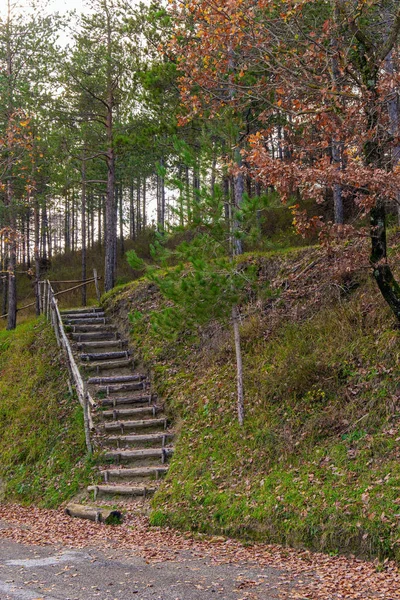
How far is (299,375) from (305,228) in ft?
8.53

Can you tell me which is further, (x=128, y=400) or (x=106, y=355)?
(x=106, y=355)

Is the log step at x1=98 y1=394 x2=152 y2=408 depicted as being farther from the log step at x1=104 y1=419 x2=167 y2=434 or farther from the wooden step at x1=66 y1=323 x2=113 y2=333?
the wooden step at x1=66 y1=323 x2=113 y2=333

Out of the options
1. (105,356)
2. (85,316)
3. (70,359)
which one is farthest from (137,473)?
(85,316)

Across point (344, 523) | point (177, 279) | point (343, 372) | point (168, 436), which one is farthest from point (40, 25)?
point (344, 523)

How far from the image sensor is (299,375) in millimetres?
Answer: 9766

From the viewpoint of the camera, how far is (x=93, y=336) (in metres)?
16.6

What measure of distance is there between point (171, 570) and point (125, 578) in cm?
57

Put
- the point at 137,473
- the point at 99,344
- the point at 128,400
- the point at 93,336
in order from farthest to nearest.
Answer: the point at 93,336, the point at 99,344, the point at 128,400, the point at 137,473

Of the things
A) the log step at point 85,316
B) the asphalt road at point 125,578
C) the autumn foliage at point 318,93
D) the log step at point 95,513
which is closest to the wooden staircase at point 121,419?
the log step at point 95,513

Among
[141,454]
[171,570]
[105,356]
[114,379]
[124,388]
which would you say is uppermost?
[105,356]

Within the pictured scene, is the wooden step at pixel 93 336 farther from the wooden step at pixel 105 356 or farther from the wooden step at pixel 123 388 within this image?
the wooden step at pixel 123 388

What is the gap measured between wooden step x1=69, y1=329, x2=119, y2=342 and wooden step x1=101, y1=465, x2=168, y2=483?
616 centimetres

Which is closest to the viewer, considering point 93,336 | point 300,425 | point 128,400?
point 300,425

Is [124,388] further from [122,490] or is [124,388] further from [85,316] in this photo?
[85,316]
